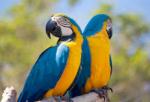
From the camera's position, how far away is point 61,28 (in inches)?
102

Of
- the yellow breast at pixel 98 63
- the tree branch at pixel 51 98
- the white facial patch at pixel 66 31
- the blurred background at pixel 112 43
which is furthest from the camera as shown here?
the blurred background at pixel 112 43

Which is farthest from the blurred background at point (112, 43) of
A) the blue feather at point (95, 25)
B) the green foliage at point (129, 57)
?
the blue feather at point (95, 25)

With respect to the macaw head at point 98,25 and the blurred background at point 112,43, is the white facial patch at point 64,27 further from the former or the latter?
the blurred background at point 112,43

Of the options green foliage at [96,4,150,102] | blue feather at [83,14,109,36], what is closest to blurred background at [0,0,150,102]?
green foliage at [96,4,150,102]

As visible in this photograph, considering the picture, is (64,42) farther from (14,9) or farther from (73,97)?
(14,9)

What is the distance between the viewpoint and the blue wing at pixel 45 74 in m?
2.50

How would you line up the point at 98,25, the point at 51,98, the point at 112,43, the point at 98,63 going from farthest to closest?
1. the point at 112,43
2. the point at 98,25
3. the point at 98,63
4. the point at 51,98

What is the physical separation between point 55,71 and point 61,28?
216 mm

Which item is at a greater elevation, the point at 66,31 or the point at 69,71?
the point at 66,31

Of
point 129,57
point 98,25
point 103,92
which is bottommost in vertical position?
point 129,57

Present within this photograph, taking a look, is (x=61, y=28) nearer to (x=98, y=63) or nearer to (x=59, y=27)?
(x=59, y=27)

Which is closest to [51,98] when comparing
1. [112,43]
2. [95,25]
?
[95,25]

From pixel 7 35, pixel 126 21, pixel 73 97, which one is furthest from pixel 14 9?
pixel 73 97

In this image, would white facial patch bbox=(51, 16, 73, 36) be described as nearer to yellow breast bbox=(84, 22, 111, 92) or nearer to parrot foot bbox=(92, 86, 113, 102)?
yellow breast bbox=(84, 22, 111, 92)
